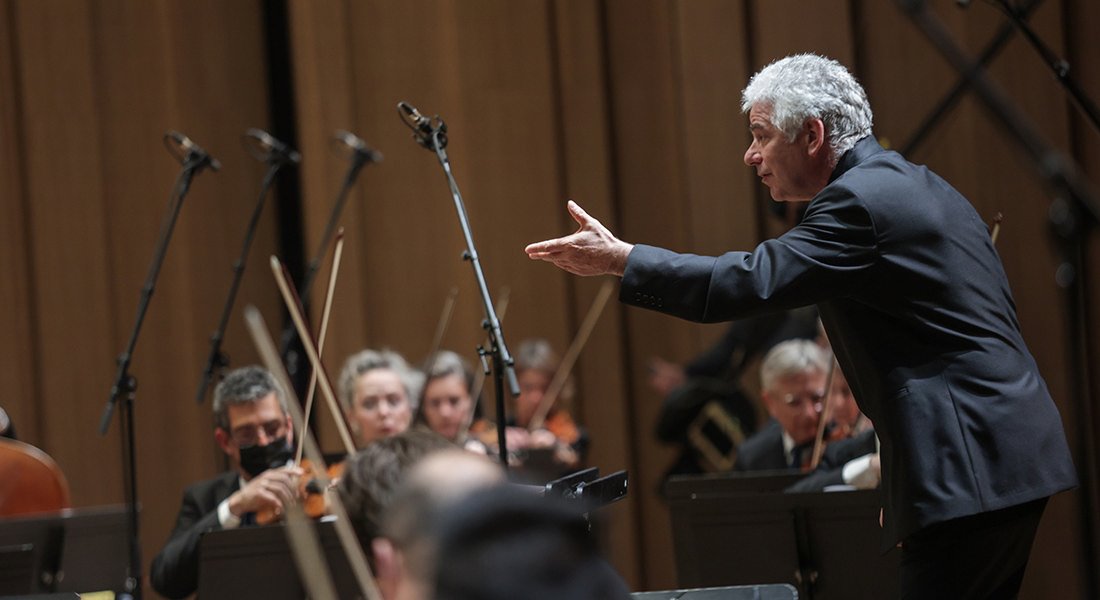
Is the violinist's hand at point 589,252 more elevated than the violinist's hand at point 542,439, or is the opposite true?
the violinist's hand at point 589,252

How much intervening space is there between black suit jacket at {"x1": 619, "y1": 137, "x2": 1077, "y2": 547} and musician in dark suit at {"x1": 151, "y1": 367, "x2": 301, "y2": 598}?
60.3 inches

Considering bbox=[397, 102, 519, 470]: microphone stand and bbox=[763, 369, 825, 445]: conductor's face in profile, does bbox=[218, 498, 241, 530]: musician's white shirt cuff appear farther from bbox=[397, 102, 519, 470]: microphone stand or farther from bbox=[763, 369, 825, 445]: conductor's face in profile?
bbox=[763, 369, 825, 445]: conductor's face in profile

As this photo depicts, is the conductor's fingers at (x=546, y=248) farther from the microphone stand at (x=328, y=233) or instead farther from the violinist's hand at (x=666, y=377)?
the violinist's hand at (x=666, y=377)

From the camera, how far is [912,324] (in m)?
2.52

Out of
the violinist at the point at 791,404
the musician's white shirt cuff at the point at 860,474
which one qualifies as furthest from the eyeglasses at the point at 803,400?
the musician's white shirt cuff at the point at 860,474

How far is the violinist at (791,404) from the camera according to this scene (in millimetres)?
4492

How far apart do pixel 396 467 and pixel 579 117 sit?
15.8ft

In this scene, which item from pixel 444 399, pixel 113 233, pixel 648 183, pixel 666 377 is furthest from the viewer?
pixel 648 183

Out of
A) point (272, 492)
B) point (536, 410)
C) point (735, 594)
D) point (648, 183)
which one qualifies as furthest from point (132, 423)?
point (648, 183)

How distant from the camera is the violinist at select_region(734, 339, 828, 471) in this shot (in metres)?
4.49

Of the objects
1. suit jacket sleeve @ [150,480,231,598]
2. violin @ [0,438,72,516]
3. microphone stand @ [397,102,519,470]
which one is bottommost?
suit jacket sleeve @ [150,480,231,598]

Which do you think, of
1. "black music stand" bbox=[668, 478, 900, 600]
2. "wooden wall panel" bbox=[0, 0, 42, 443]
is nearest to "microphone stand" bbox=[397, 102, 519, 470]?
"black music stand" bbox=[668, 478, 900, 600]

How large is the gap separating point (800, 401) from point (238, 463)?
1.75 metres

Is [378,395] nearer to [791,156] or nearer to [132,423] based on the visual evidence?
[132,423]
